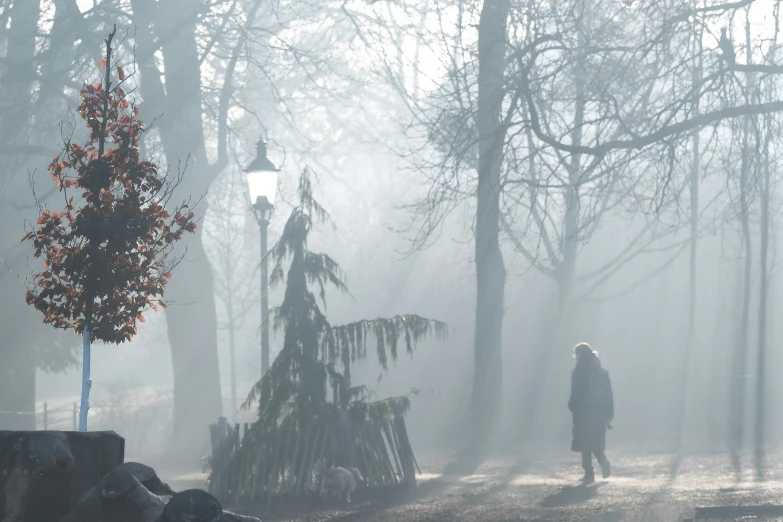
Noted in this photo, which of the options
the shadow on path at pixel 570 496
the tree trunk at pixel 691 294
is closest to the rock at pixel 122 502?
the shadow on path at pixel 570 496

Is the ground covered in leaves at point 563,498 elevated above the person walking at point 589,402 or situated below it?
below

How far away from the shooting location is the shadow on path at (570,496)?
11.8 metres

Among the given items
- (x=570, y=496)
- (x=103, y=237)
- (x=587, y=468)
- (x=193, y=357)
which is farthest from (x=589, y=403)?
(x=193, y=357)

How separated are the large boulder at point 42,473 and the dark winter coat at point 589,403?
9.87 metres

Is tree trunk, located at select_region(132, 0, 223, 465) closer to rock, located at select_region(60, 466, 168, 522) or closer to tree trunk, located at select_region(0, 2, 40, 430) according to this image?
tree trunk, located at select_region(0, 2, 40, 430)

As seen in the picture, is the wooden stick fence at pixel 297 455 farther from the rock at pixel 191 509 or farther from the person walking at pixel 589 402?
the rock at pixel 191 509

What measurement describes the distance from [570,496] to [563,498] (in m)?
0.22

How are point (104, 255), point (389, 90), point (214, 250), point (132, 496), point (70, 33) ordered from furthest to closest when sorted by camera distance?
point (214, 250) → point (389, 90) → point (70, 33) → point (104, 255) → point (132, 496)

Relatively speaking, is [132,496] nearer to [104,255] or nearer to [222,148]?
[104,255]

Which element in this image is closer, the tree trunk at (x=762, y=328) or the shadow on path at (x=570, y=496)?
the shadow on path at (x=570, y=496)

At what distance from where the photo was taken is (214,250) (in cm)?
4341

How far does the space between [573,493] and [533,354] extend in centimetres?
2082

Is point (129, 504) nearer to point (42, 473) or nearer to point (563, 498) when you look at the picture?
point (42, 473)

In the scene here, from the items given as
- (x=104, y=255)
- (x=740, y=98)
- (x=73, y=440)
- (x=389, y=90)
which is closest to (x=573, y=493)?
(x=740, y=98)
